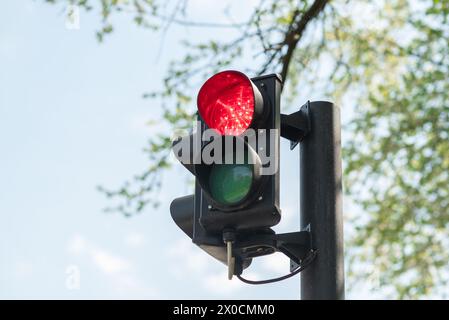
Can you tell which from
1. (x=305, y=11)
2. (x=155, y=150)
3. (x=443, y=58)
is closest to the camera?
(x=305, y=11)

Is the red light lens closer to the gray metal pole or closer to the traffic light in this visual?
the traffic light

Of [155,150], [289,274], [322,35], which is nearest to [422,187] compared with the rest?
[322,35]

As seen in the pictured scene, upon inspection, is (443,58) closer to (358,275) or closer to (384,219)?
(384,219)

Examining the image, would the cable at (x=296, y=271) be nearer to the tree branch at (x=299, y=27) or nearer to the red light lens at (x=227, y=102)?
the red light lens at (x=227, y=102)

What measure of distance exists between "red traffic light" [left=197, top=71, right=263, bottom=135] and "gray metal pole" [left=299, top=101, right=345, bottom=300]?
1.22 ft

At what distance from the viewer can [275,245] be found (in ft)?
10.9

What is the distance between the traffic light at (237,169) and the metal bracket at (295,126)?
0.17m

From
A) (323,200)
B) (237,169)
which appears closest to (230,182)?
(237,169)

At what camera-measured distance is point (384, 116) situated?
412 inches

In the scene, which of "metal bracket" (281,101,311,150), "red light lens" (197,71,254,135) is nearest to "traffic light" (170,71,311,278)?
"red light lens" (197,71,254,135)

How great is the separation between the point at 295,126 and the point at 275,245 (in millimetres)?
537

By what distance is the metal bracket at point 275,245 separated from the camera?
130 inches

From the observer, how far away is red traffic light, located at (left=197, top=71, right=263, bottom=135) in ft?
10.9
